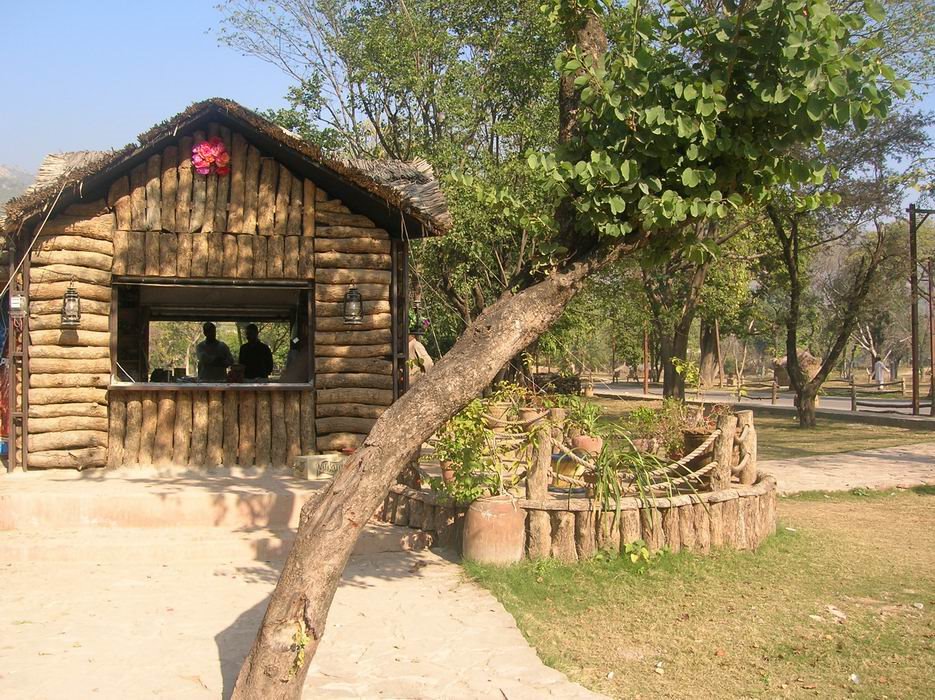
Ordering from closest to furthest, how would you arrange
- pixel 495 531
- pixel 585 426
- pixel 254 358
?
pixel 495 531 < pixel 585 426 < pixel 254 358

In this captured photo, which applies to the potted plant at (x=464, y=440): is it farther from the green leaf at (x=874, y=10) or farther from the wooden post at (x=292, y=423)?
the green leaf at (x=874, y=10)

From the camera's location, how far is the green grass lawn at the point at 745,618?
15.1 ft

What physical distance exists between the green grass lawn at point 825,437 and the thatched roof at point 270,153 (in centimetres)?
664

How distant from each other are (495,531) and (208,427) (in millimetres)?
4210

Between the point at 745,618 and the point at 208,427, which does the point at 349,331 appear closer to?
the point at 208,427

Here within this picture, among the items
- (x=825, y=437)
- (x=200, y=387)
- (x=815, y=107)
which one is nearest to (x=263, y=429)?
(x=200, y=387)

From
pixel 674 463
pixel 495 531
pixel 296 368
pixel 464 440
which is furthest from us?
pixel 296 368

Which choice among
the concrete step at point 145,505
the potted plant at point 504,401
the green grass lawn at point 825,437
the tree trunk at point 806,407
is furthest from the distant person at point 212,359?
the tree trunk at point 806,407

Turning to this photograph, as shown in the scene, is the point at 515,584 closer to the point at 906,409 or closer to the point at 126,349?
the point at 126,349

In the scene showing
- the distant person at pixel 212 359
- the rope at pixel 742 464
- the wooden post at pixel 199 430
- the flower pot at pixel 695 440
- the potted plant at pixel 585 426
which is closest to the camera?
the rope at pixel 742 464

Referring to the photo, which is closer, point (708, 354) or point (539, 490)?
point (539, 490)

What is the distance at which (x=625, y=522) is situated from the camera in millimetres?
6695

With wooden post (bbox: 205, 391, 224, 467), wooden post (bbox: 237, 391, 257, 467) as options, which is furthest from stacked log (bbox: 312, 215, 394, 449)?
wooden post (bbox: 205, 391, 224, 467)

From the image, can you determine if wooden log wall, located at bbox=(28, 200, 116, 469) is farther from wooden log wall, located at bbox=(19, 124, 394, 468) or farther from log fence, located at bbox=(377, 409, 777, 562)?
log fence, located at bbox=(377, 409, 777, 562)
